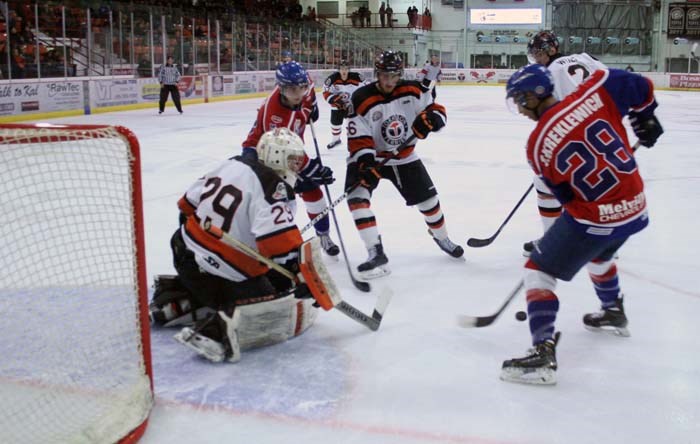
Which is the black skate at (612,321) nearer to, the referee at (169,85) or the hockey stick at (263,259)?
the hockey stick at (263,259)

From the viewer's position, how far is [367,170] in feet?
12.3

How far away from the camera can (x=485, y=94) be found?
18875mm

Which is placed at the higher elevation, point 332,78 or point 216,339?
point 332,78

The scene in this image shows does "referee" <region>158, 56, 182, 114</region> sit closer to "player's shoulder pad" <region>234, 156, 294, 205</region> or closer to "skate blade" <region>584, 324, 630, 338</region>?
"player's shoulder pad" <region>234, 156, 294, 205</region>

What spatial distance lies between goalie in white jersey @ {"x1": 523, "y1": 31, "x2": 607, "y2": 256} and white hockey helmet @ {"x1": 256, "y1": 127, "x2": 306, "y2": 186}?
1482mm

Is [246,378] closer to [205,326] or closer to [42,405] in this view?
[205,326]

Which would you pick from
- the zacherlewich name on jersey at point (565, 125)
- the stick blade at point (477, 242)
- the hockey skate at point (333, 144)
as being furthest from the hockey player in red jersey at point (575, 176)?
the hockey skate at point (333, 144)

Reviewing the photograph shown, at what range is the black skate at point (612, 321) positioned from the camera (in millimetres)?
2867

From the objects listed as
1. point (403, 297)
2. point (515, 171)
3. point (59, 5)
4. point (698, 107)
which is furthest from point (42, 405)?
point (698, 107)

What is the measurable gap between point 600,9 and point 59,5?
19.0 meters

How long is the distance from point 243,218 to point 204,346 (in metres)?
0.45

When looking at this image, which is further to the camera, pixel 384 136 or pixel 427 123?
pixel 384 136

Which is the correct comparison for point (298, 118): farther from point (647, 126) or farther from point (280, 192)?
point (647, 126)

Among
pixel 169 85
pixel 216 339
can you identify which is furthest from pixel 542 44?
pixel 169 85
